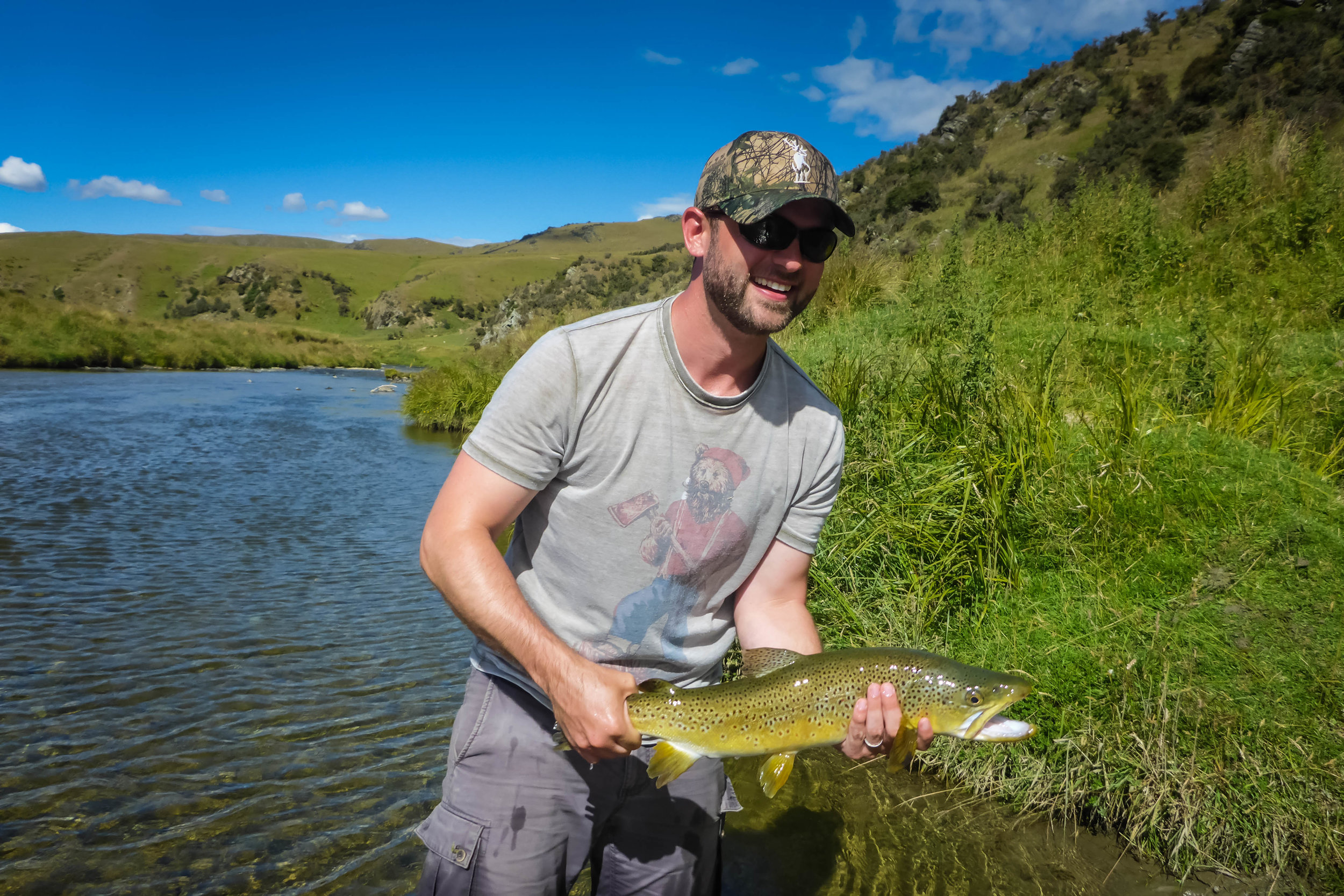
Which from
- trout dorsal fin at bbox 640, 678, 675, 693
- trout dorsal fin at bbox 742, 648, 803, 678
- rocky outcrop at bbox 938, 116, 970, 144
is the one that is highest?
rocky outcrop at bbox 938, 116, 970, 144

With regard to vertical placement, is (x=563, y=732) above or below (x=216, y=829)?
above

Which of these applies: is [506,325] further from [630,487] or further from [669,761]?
[669,761]

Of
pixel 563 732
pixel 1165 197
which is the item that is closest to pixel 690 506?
pixel 563 732

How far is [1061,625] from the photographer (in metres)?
4.45

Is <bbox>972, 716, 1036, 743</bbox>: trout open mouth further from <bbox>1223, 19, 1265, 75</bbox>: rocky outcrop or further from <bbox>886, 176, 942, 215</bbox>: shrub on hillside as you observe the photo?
<bbox>1223, 19, 1265, 75</bbox>: rocky outcrop

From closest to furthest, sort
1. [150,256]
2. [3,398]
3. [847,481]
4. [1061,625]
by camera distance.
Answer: [1061,625]
[847,481]
[3,398]
[150,256]

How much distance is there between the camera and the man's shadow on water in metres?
4.00

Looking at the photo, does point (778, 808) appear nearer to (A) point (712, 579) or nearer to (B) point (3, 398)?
(A) point (712, 579)

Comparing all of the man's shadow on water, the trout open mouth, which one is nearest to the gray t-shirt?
the trout open mouth

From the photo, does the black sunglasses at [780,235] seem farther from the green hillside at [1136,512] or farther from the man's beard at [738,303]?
the green hillside at [1136,512]

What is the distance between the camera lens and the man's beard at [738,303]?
7.65ft

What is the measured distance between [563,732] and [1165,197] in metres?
15.6

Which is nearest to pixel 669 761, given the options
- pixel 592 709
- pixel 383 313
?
pixel 592 709

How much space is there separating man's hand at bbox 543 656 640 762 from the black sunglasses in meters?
1.40
